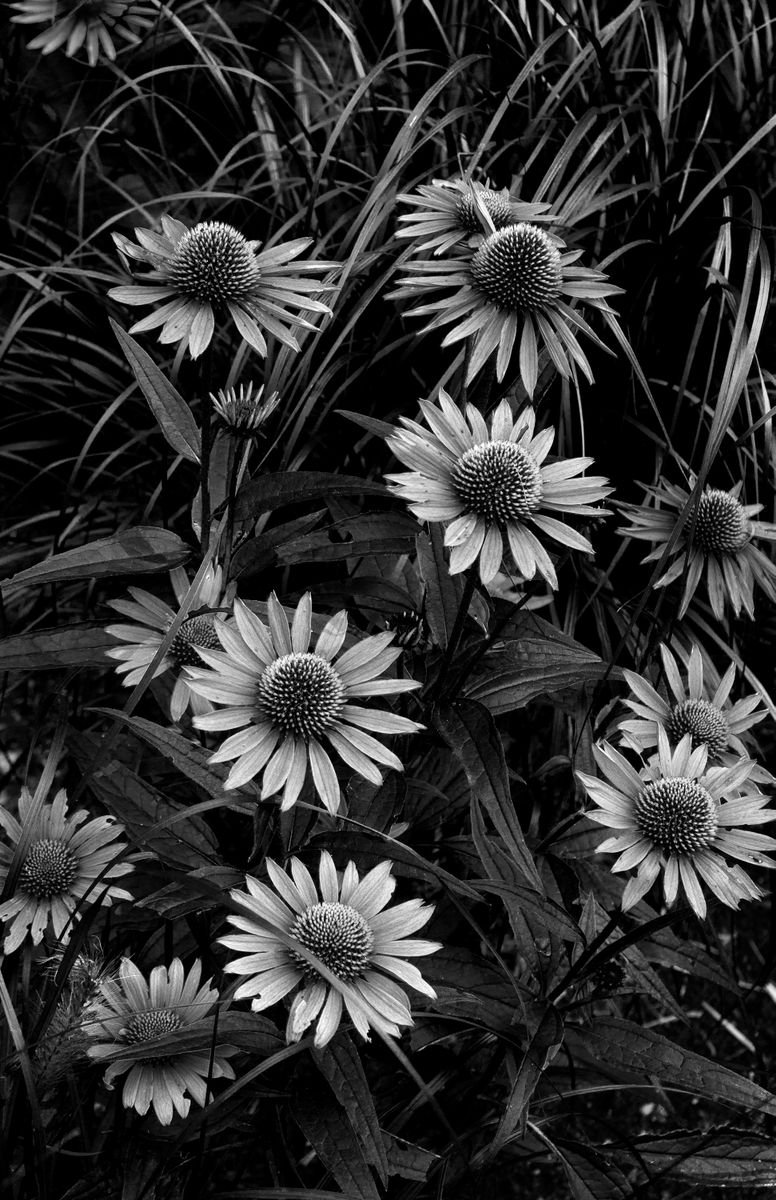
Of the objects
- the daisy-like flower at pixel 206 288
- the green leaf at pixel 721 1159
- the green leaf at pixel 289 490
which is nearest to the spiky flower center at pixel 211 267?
the daisy-like flower at pixel 206 288

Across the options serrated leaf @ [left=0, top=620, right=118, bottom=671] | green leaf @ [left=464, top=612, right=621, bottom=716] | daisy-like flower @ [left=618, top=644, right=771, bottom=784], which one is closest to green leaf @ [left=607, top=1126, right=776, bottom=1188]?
daisy-like flower @ [left=618, top=644, right=771, bottom=784]

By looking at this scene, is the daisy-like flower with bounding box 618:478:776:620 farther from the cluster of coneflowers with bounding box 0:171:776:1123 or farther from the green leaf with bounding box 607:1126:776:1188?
the green leaf with bounding box 607:1126:776:1188

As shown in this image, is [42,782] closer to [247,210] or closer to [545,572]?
[545,572]

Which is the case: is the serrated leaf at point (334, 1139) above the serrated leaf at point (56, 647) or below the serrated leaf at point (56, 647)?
below

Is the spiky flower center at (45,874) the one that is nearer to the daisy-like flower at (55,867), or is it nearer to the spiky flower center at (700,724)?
the daisy-like flower at (55,867)

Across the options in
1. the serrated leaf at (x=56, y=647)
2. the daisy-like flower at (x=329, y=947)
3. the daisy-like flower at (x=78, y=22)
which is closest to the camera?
the daisy-like flower at (x=329, y=947)

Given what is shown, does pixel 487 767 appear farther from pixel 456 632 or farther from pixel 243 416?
pixel 243 416
